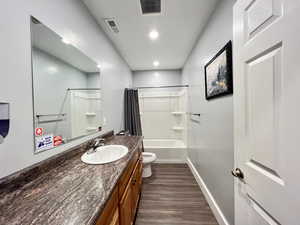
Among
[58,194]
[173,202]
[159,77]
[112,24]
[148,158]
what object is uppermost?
[112,24]

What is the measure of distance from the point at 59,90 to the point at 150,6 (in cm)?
137

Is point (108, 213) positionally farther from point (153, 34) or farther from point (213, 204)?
point (153, 34)

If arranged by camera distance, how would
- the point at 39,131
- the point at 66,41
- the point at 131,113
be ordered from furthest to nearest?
the point at 131,113, the point at 66,41, the point at 39,131

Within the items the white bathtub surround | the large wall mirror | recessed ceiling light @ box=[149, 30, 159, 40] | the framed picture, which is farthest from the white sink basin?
the white bathtub surround

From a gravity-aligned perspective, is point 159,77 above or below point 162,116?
above

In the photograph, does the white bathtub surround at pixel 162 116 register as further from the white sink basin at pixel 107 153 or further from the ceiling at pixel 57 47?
the ceiling at pixel 57 47

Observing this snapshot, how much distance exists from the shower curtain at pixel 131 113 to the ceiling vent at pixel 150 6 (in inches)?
69.7

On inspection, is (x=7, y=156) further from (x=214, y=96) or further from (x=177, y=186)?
(x=177, y=186)

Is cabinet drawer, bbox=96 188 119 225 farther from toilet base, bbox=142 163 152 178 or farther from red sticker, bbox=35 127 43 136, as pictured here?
toilet base, bbox=142 163 152 178

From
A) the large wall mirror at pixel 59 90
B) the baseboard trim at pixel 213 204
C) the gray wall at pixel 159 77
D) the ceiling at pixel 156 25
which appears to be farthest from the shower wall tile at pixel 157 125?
the large wall mirror at pixel 59 90

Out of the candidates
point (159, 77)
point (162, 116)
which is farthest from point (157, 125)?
point (159, 77)

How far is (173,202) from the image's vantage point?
1.88m

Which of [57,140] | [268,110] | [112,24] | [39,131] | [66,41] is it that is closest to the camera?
[268,110]

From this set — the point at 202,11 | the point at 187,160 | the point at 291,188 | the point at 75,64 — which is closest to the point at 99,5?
the point at 75,64
